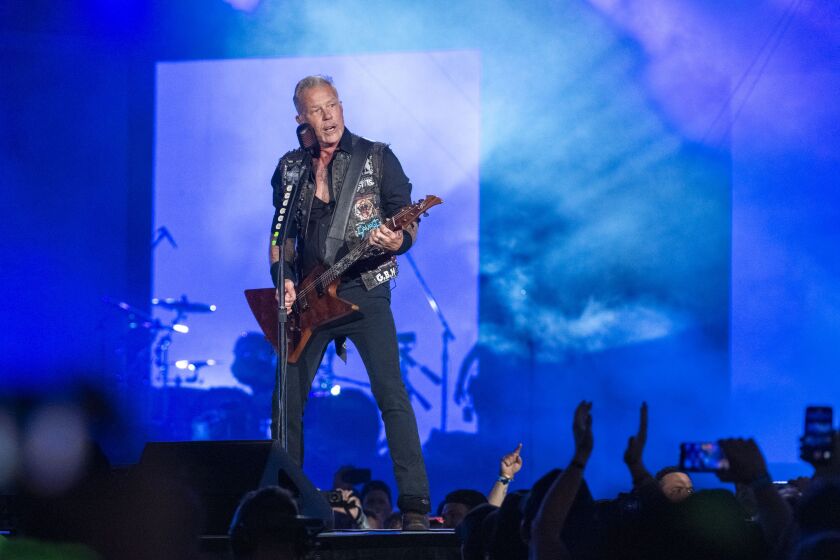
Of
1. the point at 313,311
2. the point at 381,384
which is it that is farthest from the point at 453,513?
the point at 313,311

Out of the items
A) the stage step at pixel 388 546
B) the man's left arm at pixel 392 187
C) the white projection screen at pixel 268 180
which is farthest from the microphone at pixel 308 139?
the white projection screen at pixel 268 180

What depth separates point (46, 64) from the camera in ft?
29.3

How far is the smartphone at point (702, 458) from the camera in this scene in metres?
2.48

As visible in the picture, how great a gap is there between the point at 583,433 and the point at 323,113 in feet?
8.59

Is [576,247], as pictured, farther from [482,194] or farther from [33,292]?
[33,292]

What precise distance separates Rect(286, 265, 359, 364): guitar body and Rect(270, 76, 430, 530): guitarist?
0.15 feet

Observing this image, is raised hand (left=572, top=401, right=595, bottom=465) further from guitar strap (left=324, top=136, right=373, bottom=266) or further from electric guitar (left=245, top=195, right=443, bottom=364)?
guitar strap (left=324, top=136, right=373, bottom=266)

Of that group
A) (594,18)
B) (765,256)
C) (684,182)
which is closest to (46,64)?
(594,18)

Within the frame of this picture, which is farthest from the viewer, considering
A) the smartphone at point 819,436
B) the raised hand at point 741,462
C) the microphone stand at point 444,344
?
the microphone stand at point 444,344

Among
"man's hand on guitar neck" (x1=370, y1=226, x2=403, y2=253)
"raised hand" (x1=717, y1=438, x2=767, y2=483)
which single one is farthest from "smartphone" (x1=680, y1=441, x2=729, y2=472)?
"man's hand on guitar neck" (x1=370, y1=226, x2=403, y2=253)

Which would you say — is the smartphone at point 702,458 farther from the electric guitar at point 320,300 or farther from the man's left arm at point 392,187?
the man's left arm at point 392,187

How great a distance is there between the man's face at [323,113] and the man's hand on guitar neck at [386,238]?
24.0 inches

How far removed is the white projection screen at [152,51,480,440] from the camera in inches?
335

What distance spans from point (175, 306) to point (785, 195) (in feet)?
16.1
